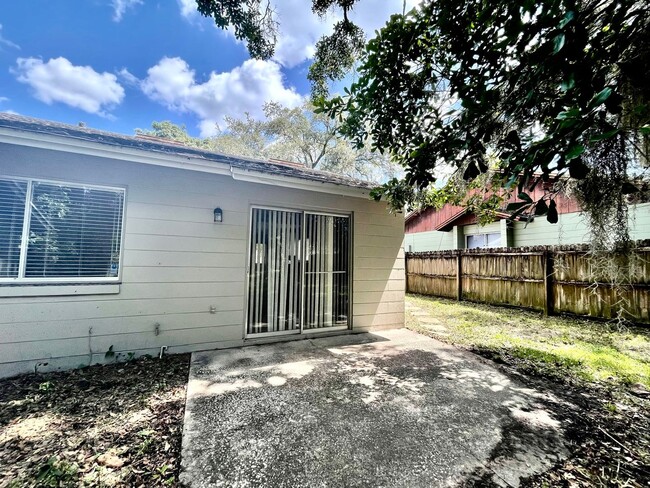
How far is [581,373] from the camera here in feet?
11.1

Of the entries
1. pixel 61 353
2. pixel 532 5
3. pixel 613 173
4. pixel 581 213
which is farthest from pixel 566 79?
pixel 61 353

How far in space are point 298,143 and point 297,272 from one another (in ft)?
46.5

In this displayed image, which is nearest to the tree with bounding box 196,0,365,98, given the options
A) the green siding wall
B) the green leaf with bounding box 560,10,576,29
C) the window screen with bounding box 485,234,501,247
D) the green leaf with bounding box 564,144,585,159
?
the green leaf with bounding box 560,10,576,29

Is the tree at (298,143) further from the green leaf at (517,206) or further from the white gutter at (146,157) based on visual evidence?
the green leaf at (517,206)

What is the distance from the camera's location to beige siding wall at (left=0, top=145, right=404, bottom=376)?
3.21m

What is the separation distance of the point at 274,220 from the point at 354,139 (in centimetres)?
190

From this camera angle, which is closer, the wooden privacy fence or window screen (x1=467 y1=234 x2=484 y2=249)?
the wooden privacy fence

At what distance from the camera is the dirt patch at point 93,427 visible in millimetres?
1759

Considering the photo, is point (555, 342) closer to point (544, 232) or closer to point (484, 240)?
point (544, 232)

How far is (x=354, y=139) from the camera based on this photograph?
11.5 feet

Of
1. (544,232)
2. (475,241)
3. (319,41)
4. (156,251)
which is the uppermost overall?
(319,41)

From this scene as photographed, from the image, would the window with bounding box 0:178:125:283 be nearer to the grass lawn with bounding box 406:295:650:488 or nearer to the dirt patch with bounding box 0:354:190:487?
the dirt patch with bounding box 0:354:190:487

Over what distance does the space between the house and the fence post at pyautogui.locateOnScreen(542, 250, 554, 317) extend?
4.65 metres

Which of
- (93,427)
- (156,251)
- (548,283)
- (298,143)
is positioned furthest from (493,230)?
(93,427)
